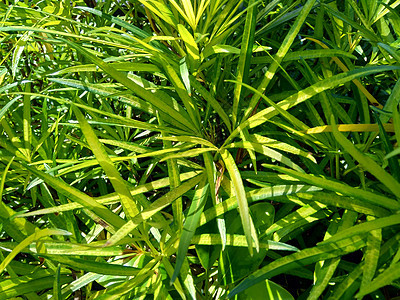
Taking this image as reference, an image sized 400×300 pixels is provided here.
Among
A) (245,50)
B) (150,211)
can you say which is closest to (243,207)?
(150,211)

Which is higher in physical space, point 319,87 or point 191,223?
point 319,87

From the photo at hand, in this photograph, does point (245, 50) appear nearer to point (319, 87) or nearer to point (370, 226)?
point (319, 87)

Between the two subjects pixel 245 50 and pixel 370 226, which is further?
pixel 245 50

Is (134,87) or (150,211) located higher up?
(134,87)

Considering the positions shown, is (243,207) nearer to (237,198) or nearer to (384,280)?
(237,198)

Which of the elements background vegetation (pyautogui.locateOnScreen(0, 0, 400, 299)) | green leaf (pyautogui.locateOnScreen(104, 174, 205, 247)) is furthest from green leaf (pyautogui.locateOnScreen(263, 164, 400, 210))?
green leaf (pyautogui.locateOnScreen(104, 174, 205, 247))

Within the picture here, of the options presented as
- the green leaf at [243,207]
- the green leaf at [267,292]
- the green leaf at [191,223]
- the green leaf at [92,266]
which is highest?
the green leaf at [243,207]

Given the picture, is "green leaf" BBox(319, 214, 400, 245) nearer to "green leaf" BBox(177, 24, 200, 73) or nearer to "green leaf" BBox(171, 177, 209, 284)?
"green leaf" BBox(171, 177, 209, 284)

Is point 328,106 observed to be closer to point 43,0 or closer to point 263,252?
point 263,252

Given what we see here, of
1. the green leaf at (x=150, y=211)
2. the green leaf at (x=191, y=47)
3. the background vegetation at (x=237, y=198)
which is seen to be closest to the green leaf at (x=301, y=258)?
the background vegetation at (x=237, y=198)

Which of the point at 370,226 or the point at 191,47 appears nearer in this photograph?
the point at 370,226

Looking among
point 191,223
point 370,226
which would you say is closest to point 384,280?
point 370,226

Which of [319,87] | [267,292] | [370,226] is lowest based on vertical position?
[267,292]

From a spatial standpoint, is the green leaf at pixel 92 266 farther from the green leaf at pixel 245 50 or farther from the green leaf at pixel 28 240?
the green leaf at pixel 245 50
